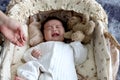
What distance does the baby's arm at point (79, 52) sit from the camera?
1735 millimetres

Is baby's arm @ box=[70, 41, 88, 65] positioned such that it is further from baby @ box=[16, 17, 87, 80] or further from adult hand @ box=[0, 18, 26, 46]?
adult hand @ box=[0, 18, 26, 46]

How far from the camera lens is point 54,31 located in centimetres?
184

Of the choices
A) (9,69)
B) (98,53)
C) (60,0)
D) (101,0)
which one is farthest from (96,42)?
(101,0)

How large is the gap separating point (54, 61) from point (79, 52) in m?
0.17

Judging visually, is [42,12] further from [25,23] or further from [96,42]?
[96,42]

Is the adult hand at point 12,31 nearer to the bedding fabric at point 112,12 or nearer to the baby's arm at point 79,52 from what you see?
the baby's arm at point 79,52

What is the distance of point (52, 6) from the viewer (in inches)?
75.3

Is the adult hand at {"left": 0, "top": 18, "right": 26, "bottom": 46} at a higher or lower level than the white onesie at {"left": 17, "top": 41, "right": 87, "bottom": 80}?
higher

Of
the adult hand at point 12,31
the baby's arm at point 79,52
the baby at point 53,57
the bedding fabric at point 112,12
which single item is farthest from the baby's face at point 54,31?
the bedding fabric at point 112,12

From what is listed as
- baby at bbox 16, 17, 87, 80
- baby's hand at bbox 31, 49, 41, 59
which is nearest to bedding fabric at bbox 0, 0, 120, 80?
baby at bbox 16, 17, 87, 80

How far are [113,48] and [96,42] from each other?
0.12 m

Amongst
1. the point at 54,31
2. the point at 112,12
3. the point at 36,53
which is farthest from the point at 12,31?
the point at 112,12

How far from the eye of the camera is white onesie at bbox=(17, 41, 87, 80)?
1.58 meters

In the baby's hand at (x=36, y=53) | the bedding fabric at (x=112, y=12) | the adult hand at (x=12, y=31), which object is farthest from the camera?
the bedding fabric at (x=112, y=12)
